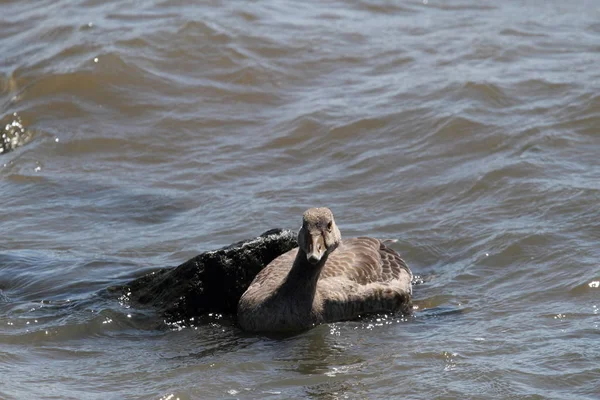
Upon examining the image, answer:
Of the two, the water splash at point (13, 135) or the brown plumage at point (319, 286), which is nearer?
the brown plumage at point (319, 286)

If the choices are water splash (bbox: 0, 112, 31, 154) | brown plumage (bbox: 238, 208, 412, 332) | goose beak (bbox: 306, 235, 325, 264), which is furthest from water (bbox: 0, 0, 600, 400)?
goose beak (bbox: 306, 235, 325, 264)

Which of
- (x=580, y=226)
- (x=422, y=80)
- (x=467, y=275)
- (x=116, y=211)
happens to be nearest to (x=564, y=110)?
(x=422, y=80)

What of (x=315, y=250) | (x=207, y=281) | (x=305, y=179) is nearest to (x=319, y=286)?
(x=315, y=250)

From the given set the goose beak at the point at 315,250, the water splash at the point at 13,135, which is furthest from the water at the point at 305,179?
the goose beak at the point at 315,250

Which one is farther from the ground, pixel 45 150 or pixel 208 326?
pixel 45 150

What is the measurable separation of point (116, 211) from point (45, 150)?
2.20m

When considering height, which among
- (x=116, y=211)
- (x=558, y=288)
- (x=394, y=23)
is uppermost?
(x=394, y=23)

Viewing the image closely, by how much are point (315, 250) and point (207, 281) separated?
3.24 ft

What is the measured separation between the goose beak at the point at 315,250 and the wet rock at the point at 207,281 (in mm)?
859

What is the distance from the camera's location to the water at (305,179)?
7254 mm

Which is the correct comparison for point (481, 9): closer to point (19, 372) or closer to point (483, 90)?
point (483, 90)

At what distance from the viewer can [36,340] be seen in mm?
7758

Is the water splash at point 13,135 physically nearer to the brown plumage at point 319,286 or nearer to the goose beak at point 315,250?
the brown plumage at point 319,286

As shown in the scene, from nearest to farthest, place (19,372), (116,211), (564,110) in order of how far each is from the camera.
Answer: (19,372) → (116,211) → (564,110)
